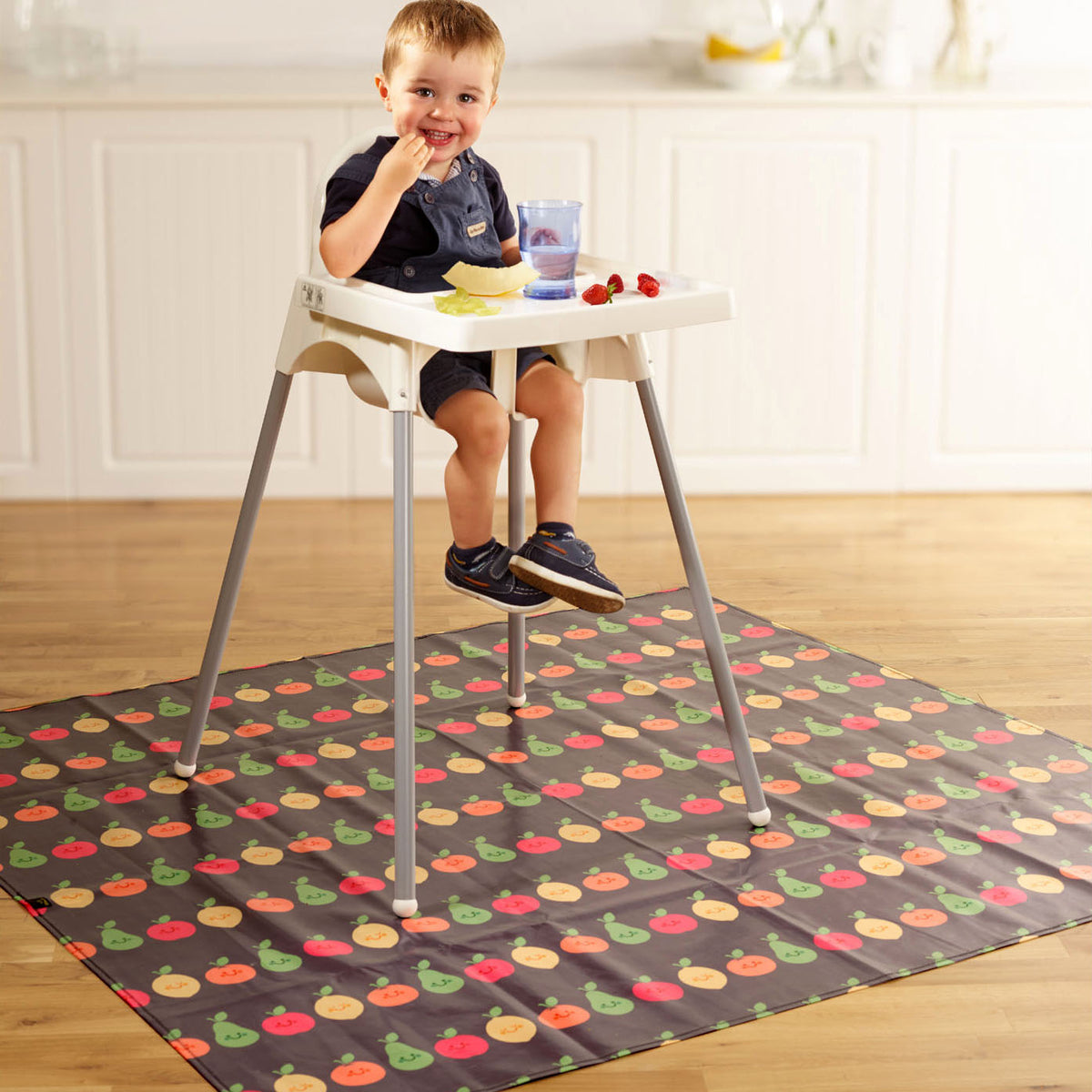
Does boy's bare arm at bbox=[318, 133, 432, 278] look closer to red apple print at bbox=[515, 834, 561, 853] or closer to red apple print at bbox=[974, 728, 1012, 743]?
red apple print at bbox=[515, 834, 561, 853]

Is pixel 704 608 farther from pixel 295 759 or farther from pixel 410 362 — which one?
pixel 295 759

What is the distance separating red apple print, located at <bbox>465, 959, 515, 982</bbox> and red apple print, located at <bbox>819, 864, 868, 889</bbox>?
1.32 feet

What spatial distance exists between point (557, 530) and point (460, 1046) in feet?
1.97

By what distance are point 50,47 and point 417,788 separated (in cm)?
206

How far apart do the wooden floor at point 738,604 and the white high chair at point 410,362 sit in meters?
0.38

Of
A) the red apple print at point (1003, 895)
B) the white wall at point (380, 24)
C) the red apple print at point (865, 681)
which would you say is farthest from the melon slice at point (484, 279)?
the white wall at point (380, 24)

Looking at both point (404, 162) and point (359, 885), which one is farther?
point (359, 885)

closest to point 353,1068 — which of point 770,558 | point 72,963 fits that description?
point 72,963

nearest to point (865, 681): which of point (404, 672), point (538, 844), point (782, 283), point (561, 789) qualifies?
point (561, 789)

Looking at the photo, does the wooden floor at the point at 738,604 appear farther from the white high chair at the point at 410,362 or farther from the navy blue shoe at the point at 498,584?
the navy blue shoe at the point at 498,584

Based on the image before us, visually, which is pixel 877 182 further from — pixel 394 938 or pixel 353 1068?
pixel 353 1068

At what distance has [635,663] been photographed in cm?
257

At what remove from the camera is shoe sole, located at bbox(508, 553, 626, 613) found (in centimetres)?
186

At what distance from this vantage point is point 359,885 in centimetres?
190
